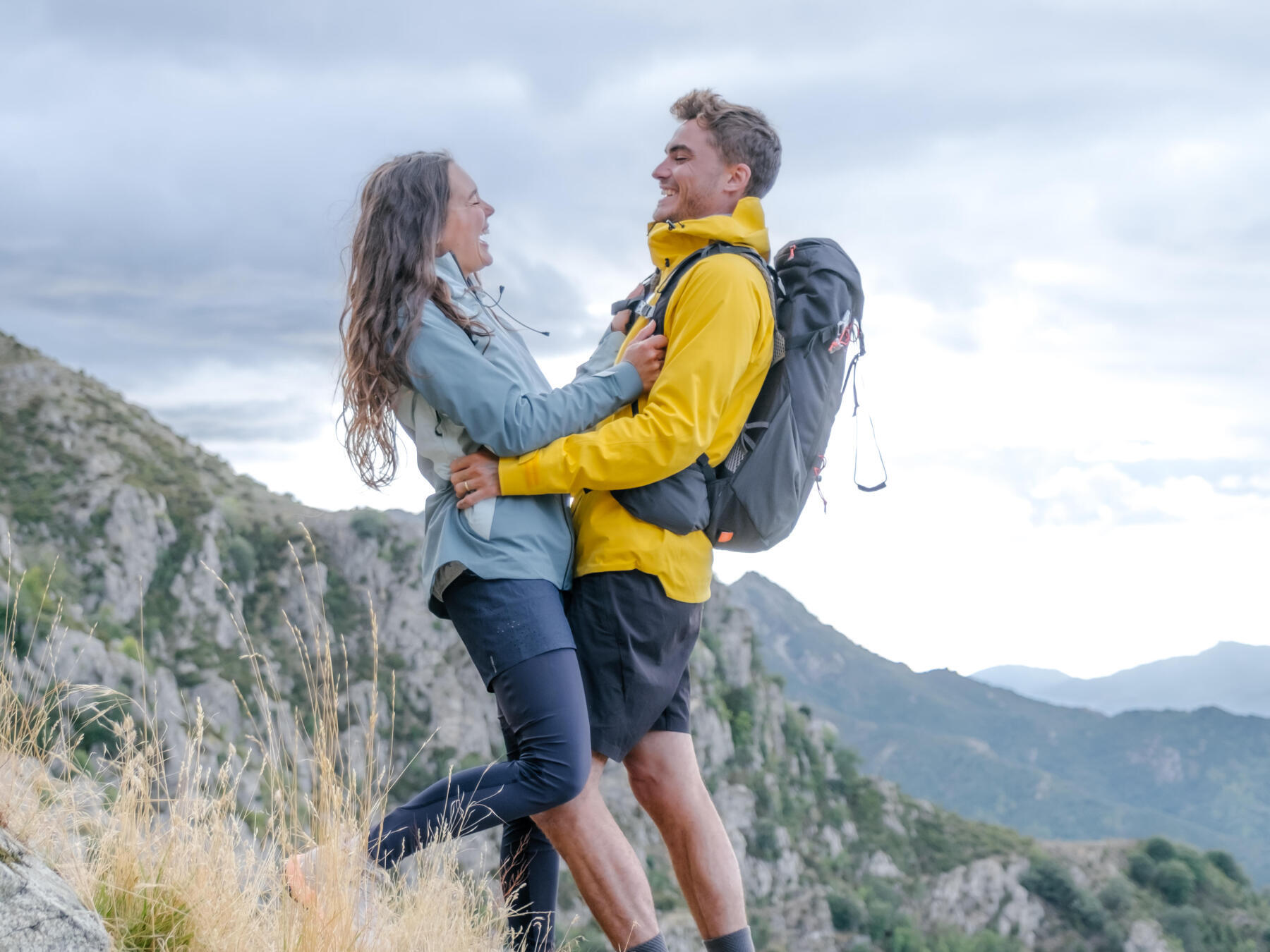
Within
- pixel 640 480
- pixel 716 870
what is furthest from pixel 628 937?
pixel 640 480

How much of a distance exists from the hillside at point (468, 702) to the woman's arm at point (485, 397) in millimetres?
34704

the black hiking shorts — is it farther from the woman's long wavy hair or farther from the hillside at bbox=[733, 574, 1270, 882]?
the hillside at bbox=[733, 574, 1270, 882]

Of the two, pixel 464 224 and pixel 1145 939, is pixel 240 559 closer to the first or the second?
pixel 1145 939

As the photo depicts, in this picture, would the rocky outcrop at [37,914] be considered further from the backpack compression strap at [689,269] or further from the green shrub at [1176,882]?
the green shrub at [1176,882]

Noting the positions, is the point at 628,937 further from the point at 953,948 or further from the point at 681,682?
the point at 953,948

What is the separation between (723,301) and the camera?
8.55ft

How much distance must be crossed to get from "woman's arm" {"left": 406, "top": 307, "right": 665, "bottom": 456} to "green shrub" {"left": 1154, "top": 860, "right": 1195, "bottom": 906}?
65.6 m

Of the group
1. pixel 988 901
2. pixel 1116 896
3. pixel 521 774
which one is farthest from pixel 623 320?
A: pixel 1116 896

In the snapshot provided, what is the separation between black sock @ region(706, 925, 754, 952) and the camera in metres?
2.74

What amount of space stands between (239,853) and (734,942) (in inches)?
52.8

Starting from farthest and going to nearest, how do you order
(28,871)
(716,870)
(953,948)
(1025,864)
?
1. (1025,864)
2. (953,948)
3. (716,870)
4. (28,871)

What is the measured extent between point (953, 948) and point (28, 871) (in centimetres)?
5720

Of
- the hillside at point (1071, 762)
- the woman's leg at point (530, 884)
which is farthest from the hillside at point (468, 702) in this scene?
the hillside at point (1071, 762)

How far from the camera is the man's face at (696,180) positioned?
2.98 meters
